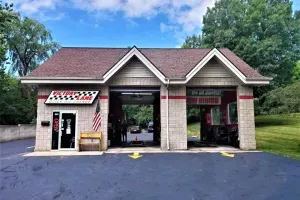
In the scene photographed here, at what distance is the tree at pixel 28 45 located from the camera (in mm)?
33344

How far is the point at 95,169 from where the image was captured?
8609 millimetres

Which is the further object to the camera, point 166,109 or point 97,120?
point 166,109

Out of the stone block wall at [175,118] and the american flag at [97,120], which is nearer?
the american flag at [97,120]

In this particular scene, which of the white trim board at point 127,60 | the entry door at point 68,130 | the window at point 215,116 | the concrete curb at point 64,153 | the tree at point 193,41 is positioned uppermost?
the tree at point 193,41

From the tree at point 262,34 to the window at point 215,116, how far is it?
9613 mm

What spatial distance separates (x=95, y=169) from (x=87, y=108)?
513 cm

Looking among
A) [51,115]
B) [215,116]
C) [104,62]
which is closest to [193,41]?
[215,116]

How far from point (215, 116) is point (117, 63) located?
982 centimetres

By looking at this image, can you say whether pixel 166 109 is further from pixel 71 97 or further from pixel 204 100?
pixel 71 97

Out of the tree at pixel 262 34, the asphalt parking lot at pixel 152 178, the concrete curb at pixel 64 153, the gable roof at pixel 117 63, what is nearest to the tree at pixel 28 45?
the gable roof at pixel 117 63

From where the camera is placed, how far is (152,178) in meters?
7.34

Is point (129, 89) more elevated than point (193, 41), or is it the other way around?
point (193, 41)

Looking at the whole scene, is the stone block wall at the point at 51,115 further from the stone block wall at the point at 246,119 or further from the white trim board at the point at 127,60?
the stone block wall at the point at 246,119

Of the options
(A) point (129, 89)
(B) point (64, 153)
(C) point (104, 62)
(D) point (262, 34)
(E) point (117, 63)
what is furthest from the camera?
(D) point (262, 34)
